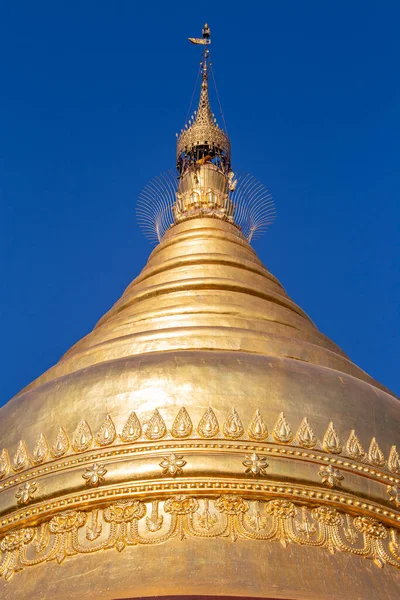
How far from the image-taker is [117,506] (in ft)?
22.9

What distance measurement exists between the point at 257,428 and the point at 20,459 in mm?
1853

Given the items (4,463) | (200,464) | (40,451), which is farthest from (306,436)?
(4,463)

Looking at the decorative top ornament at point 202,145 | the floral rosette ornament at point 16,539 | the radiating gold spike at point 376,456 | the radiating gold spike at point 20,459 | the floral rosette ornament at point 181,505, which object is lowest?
the floral rosette ornament at point 16,539

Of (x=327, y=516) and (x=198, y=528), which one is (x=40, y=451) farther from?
(x=327, y=516)

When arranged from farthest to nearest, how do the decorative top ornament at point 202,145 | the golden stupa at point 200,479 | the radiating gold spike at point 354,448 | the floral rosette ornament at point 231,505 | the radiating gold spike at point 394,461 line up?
the decorative top ornament at point 202,145 → the radiating gold spike at point 394,461 → the radiating gold spike at point 354,448 → the floral rosette ornament at point 231,505 → the golden stupa at point 200,479

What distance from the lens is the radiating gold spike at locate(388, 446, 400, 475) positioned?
7.47 m

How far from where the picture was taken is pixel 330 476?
7133mm

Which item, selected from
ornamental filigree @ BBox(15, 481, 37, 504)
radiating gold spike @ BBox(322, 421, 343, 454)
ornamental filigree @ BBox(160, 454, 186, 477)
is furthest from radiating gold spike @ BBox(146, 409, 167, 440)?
radiating gold spike @ BBox(322, 421, 343, 454)

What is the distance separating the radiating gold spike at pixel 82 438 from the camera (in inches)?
288

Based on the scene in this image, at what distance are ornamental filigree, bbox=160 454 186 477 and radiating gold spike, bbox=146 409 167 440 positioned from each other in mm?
223

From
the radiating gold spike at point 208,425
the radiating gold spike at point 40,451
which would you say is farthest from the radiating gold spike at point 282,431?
the radiating gold spike at point 40,451

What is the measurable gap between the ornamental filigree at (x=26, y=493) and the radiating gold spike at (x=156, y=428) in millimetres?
947

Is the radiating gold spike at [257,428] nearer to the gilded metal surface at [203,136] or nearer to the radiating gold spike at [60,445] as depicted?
the radiating gold spike at [60,445]

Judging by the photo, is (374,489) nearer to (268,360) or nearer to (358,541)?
(358,541)
